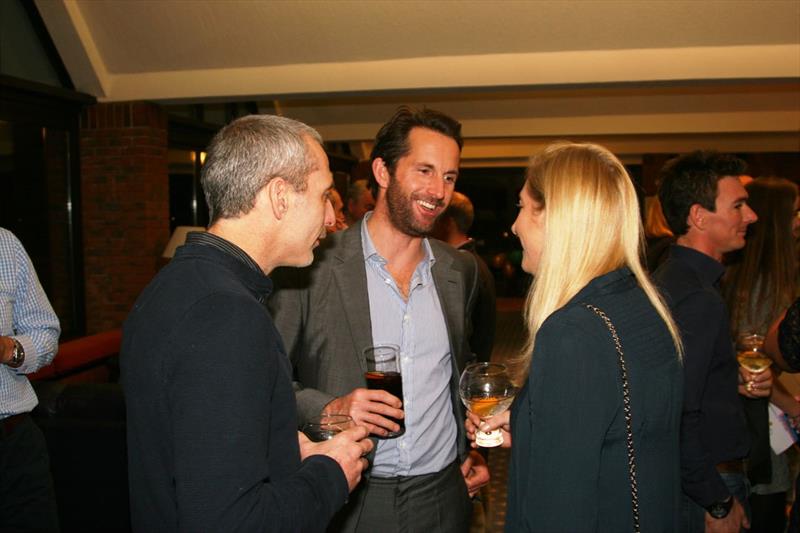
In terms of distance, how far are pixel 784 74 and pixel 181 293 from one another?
5.22 m

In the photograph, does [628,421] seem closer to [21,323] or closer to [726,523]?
[726,523]

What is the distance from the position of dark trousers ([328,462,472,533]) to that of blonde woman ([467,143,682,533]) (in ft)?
1.76

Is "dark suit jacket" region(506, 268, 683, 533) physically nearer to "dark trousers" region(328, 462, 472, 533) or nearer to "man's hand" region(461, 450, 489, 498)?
"dark trousers" region(328, 462, 472, 533)

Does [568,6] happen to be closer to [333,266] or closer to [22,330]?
[333,266]

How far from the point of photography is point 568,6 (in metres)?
4.68

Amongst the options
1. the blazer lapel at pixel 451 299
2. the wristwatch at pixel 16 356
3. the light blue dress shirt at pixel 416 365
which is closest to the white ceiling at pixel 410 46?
the blazer lapel at pixel 451 299

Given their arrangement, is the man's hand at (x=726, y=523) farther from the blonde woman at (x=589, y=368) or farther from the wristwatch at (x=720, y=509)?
the blonde woman at (x=589, y=368)

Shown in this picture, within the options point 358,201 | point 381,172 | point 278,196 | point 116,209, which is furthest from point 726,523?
point 116,209

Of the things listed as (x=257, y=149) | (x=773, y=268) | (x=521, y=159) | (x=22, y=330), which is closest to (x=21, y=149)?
(x=22, y=330)

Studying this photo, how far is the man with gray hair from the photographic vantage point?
1.05 m

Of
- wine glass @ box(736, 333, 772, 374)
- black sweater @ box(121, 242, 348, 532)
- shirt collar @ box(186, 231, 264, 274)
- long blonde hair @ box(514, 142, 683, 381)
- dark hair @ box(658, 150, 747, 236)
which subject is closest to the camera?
→ black sweater @ box(121, 242, 348, 532)

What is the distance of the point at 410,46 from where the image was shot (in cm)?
523

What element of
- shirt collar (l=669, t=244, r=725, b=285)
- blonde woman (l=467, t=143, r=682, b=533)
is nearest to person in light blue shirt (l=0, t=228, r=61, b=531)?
blonde woman (l=467, t=143, r=682, b=533)

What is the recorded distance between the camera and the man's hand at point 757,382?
2.41 metres
